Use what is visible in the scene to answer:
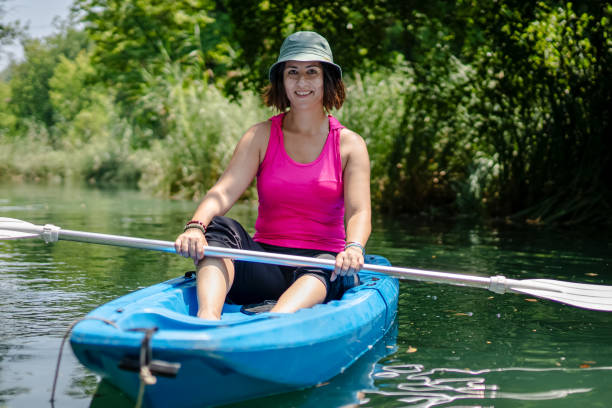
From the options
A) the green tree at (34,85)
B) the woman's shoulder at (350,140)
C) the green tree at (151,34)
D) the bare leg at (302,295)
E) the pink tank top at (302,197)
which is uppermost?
the green tree at (34,85)

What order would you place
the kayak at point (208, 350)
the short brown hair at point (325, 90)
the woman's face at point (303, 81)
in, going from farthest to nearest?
the short brown hair at point (325, 90) → the woman's face at point (303, 81) → the kayak at point (208, 350)

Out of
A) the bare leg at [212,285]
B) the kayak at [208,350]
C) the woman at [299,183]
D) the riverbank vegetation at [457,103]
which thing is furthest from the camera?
the riverbank vegetation at [457,103]

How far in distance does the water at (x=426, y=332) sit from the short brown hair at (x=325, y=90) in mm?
1183

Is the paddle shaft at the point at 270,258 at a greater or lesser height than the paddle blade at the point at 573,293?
greater

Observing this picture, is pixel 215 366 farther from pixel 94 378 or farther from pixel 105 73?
pixel 105 73

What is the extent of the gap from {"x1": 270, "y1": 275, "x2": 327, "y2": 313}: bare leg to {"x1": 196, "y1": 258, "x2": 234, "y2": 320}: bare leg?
8.9 inches

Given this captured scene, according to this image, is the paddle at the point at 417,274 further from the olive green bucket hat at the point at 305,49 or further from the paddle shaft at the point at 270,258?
the olive green bucket hat at the point at 305,49

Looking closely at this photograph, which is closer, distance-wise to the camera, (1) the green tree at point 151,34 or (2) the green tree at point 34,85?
(1) the green tree at point 151,34

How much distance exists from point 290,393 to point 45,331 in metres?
1.41

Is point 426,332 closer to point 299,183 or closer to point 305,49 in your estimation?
point 299,183

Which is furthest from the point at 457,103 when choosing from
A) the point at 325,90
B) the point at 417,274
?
the point at 417,274

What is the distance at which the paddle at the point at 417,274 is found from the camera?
3037 mm

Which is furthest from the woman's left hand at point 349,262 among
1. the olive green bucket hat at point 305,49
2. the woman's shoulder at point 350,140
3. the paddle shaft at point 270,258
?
the olive green bucket hat at point 305,49

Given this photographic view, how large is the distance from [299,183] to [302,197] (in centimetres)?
7
